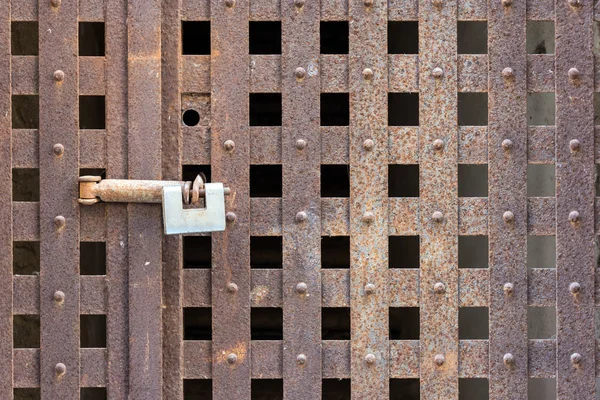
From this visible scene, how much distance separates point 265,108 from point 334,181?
13.6 inches

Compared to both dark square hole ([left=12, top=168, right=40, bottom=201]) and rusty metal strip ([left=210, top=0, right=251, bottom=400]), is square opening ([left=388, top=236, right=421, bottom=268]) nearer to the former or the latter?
rusty metal strip ([left=210, top=0, right=251, bottom=400])

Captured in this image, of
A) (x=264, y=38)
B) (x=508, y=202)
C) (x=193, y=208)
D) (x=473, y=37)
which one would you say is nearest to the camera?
(x=193, y=208)

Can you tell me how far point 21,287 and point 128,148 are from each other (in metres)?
0.37

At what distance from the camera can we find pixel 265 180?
2.49 m

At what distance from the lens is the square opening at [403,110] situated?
7.77ft


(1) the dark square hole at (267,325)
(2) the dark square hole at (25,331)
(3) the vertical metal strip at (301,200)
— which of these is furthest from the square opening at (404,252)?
(2) the dark square hole at (25,331)

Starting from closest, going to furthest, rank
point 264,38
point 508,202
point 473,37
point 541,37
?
point 508,202 → point 541,37 → point 473,37 → point 264,38

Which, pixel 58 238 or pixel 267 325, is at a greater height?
pixel 58 238

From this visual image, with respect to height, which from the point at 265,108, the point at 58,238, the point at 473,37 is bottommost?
the point at 58,238

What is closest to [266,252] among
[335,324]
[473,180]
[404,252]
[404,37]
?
[335,324]

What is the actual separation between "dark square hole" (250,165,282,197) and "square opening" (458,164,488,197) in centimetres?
58

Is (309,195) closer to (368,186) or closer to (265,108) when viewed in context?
(368,186)

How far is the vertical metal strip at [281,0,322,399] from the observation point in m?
1.60

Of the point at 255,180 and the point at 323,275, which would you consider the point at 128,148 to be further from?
the point at 255,180
